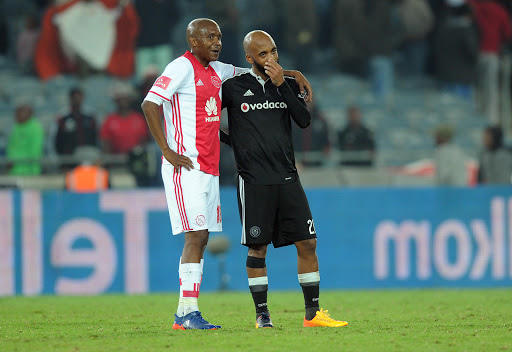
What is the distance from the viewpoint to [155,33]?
16.0 meters

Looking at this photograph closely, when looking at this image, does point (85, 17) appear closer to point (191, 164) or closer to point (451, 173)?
point (451, 173)

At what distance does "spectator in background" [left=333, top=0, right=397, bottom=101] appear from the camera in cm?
1720

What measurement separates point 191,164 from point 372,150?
787 centimetres

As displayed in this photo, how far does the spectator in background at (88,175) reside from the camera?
506 inches

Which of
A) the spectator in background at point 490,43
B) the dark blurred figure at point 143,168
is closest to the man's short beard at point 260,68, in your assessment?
the dark blurred figure at point 143,168

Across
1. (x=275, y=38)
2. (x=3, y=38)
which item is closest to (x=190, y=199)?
(x=275, y=38)

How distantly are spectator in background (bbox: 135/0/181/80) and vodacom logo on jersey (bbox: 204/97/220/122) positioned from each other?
9.27m

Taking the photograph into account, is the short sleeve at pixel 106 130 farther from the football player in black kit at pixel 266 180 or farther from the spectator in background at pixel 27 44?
the football player in black kit at pixel 266 180

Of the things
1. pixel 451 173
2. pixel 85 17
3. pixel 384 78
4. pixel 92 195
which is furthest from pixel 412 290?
pixel 85 17

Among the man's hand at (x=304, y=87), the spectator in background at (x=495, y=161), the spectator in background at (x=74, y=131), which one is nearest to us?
the man's hand at (x=304, y=87)

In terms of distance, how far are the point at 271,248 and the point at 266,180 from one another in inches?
220

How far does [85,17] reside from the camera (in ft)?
52.5

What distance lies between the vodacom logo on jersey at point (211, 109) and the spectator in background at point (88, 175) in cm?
637

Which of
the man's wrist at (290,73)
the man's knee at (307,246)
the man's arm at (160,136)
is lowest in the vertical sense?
the man's knee at (307,246)
